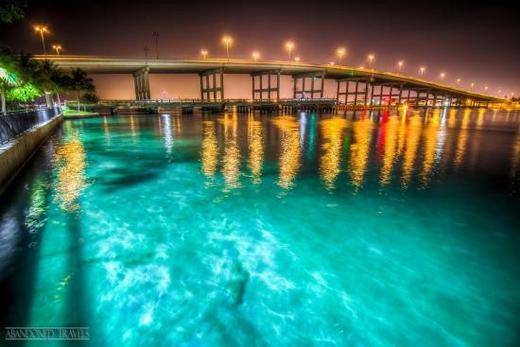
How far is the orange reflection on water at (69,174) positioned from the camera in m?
9.62

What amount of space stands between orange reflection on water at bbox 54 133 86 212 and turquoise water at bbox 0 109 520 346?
103mm

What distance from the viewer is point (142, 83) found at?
264ft

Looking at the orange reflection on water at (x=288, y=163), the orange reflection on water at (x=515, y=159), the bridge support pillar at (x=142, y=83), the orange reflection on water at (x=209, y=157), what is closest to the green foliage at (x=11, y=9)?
the orange reflection on water at (x=209, y=157)

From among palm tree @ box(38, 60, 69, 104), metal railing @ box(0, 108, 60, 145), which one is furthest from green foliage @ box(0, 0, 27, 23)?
palm tree @ box(38, 60, 69, 104)

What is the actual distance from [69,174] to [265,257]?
11.3 meters

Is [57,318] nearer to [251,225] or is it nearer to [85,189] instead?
[251,225]

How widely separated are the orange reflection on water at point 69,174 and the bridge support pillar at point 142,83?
63.8 meters

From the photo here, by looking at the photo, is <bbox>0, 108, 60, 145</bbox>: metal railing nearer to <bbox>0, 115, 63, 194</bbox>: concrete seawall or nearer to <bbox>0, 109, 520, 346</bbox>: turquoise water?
<bbox>0, 115, 63, 194</bbox>: concrete seawall

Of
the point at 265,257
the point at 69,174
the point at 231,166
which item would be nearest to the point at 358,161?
the point at 231,166

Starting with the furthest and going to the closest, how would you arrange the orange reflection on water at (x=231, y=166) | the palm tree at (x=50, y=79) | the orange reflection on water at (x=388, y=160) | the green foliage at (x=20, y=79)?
1. the palm tree at (x=50, y=79)
2. the green foliage at (x=20, y=79)
3. the orange reflection on water at (x=388, y=160)
4. the orange reflection on water at (x=231, y=166)

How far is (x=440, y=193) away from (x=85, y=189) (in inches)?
532

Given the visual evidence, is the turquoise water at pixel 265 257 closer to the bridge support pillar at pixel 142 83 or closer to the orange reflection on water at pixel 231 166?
the orange reflection on water at pixel 231 166

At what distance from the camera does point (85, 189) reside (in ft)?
35.4

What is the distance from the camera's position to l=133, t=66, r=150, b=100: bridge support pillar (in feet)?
253
